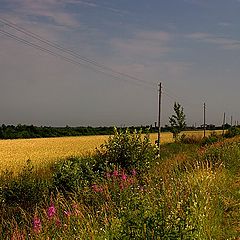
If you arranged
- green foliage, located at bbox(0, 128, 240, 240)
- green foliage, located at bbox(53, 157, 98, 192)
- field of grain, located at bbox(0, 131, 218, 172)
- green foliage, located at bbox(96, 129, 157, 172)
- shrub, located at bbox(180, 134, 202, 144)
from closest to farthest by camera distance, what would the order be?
green foliage, located at bbox(0, 128, 240, 240) → green foliage, located at bbox(53, 157, 98, 192) → green foliage, located at bbox(96, 129, 157, 172) → field of grain, located at bbox(0, 131, 218, 172) → shrub, located at bbox(180, 134, 202, 144)

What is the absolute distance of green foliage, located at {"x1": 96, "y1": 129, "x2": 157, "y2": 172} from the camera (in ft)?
62.7

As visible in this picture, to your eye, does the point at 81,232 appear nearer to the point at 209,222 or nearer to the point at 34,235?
the point at 34,235

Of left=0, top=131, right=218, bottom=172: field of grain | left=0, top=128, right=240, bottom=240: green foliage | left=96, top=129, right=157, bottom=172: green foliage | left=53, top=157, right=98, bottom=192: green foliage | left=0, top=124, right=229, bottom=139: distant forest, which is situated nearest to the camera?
left=0, top=128, right=240, bottom=240: green foliage

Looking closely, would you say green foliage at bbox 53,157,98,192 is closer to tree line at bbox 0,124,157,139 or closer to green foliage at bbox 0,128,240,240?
green foliage at bbox 0,128,240,240

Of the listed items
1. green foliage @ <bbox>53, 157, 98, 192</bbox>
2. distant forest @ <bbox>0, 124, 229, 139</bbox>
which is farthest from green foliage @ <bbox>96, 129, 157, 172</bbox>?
distant forest @ <bbox>0, 124, 229, 139</bbox>

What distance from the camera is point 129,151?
1925 cm

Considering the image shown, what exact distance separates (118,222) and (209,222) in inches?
82.2

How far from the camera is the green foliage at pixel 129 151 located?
19109 mm

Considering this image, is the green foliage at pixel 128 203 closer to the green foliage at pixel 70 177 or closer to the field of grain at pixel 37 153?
the green foliage at pixel 70 177

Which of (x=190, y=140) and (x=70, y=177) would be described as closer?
(x=70, y=177)

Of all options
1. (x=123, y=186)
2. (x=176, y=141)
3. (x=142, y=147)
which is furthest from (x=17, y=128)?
(x=123, y=186)

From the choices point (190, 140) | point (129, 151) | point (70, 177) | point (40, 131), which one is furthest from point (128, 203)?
point (40, 131)

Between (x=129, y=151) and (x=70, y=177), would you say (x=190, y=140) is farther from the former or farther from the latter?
(x=70, y=177)

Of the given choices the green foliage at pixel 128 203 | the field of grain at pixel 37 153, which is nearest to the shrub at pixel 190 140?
the field of grain at pixel 37 153
